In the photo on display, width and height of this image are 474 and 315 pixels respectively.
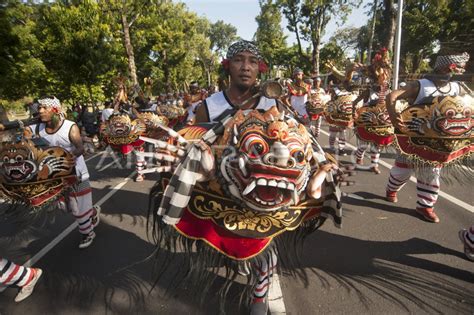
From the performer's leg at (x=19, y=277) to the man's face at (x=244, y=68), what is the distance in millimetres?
2853

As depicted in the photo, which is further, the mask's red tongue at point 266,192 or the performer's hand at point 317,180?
the performer's hand at point 317,180

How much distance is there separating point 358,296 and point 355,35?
49.0 m

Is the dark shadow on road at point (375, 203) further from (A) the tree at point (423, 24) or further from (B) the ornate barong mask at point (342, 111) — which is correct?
(A) the tree at point (423, 24)

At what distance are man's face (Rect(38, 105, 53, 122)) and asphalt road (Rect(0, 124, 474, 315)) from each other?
4.06 ft

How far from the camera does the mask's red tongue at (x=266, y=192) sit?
1.50m

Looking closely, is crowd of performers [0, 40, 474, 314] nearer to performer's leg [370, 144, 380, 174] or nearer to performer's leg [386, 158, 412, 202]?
performer's leg [386, 158, 412, 202]

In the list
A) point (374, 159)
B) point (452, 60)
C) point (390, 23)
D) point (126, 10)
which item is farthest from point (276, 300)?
point (126, 10)

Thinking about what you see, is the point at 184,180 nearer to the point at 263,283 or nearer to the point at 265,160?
the point at 265,160

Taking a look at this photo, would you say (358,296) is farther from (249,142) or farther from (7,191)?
(7,191)

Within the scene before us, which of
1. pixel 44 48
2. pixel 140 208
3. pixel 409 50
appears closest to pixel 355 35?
pixel 409 50

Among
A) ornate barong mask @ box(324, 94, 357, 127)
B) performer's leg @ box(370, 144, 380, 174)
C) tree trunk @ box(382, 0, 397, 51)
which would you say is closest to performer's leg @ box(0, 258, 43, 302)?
performer's leg @ box(370, 144, 380, 174)

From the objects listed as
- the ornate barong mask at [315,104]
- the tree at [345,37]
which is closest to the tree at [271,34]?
the tree at [345,37]

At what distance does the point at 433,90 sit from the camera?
10.3ft

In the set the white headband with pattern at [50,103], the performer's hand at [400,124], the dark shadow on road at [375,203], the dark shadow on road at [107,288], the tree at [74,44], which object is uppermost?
the tree at [74,44]
